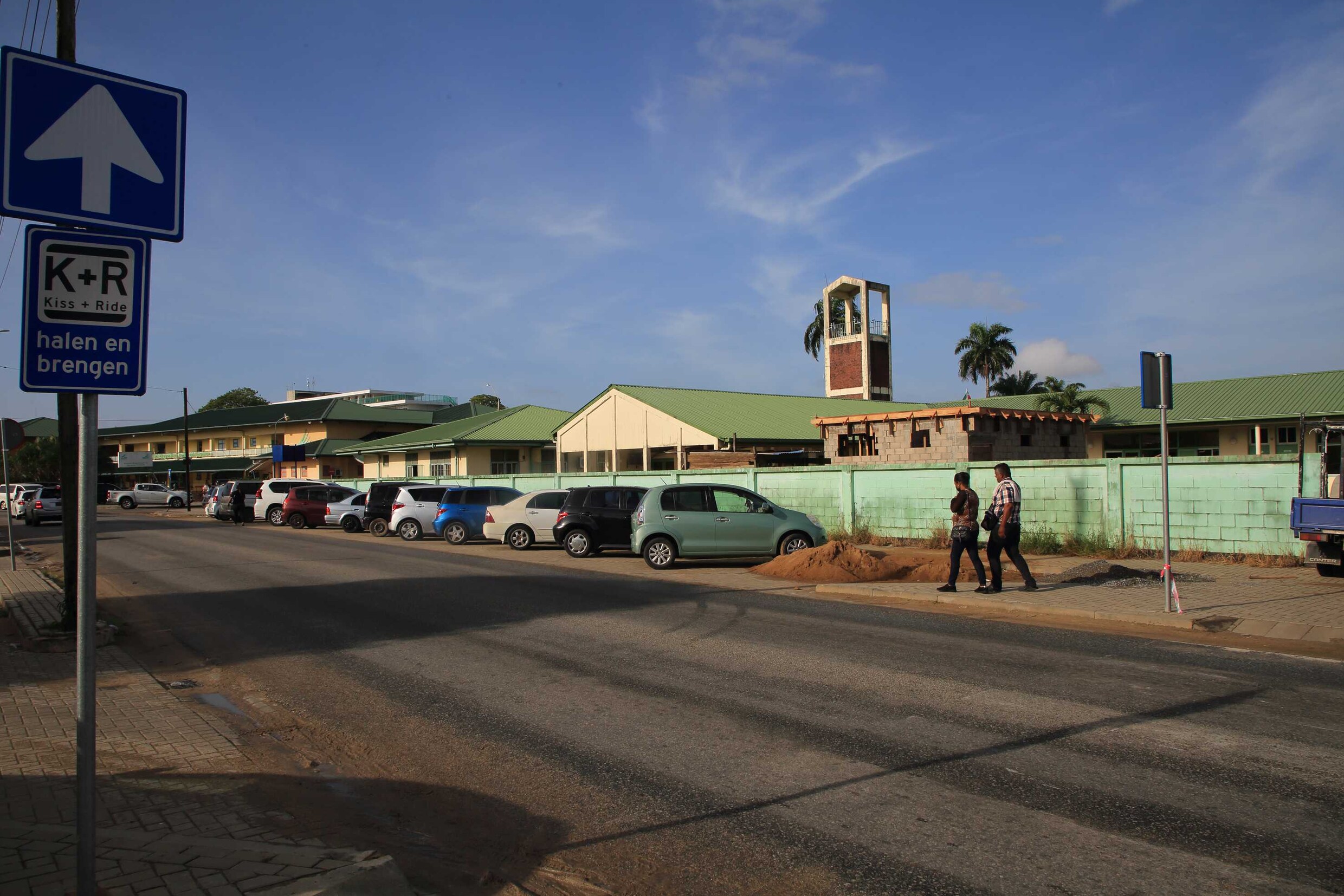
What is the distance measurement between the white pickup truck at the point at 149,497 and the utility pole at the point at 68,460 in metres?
52.2

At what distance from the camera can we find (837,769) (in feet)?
18.0

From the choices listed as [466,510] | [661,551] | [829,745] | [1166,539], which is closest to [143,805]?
[829,745]

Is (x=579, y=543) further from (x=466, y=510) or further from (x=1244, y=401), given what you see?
(x=1244, y=401)

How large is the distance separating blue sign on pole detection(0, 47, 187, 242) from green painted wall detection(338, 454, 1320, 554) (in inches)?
623

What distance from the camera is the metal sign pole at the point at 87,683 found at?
9.94 feet

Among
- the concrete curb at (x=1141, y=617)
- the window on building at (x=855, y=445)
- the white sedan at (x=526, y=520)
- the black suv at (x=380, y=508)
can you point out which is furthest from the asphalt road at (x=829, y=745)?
the black suv at (x=380, y=508)

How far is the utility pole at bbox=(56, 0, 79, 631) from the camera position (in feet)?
34.8

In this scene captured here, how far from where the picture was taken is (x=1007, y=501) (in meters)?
12.5

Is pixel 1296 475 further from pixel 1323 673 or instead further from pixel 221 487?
pixel 221 487

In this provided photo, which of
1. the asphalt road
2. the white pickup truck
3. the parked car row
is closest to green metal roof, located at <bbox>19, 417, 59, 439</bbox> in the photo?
the white pickup truck

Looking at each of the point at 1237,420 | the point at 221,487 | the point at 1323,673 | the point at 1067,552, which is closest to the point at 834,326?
the point at 1237,420

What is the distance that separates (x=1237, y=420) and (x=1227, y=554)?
2625cm

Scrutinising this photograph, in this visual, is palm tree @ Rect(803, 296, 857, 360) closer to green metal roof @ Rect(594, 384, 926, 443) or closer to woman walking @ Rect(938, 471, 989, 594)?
green metal roof @ Rect(594, 384, 926, 443)

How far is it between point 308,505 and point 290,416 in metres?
33.5
